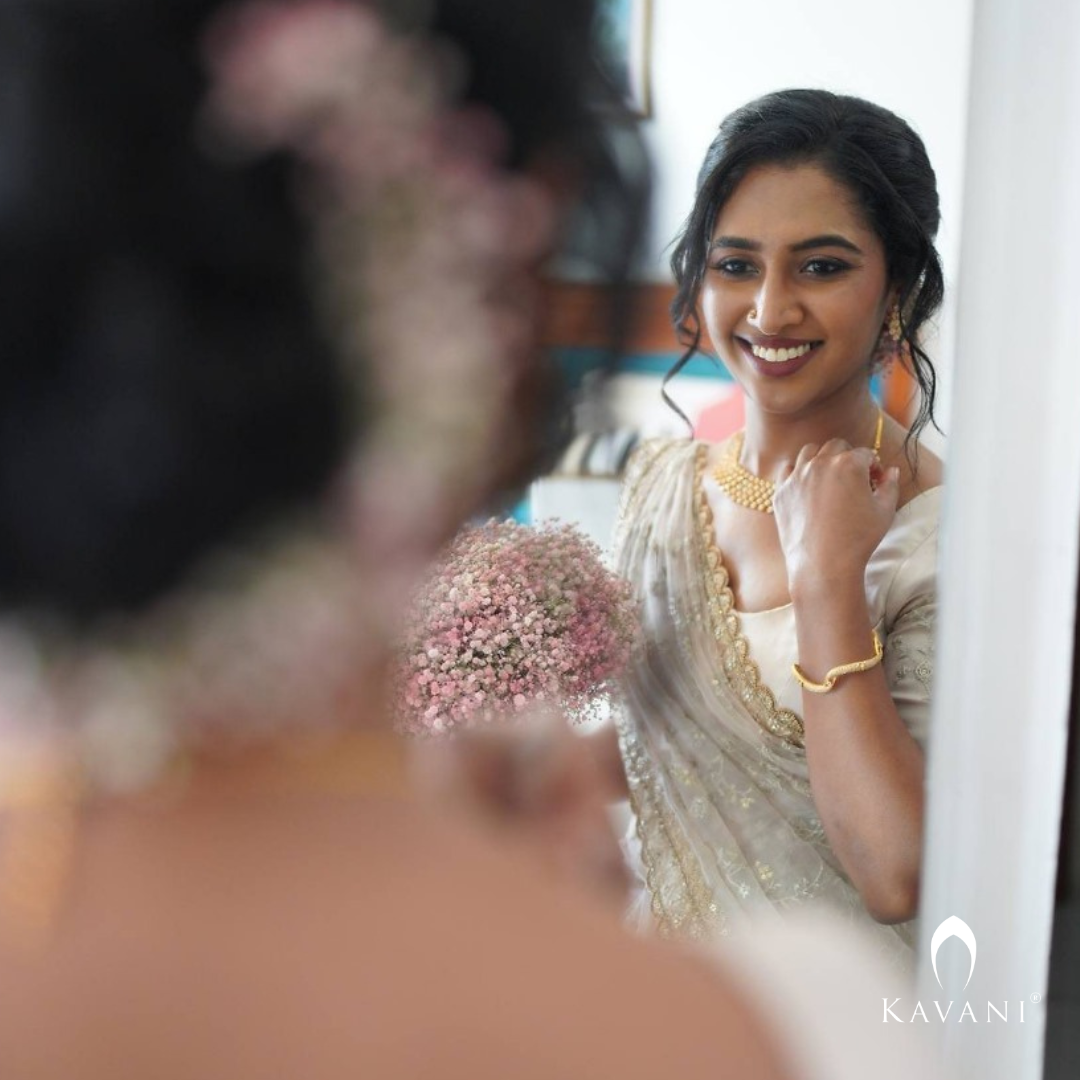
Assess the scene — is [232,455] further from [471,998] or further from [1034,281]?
[1034,281]

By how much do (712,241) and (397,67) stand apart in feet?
1.92

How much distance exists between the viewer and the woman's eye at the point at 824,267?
3.02 ft

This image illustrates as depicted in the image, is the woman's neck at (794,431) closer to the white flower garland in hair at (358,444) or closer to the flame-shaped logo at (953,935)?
the flame-shaped logo at (953,935)

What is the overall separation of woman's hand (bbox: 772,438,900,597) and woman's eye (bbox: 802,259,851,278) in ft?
0.38

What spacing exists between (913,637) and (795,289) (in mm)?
254

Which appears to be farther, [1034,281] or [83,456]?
[1034,281]

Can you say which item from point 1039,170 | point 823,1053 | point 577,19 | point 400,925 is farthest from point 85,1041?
point 1039,170

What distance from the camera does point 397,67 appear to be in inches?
15.1

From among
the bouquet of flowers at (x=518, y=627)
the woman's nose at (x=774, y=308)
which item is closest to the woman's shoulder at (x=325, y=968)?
the bouquet of flowers at (x=518, y=627)

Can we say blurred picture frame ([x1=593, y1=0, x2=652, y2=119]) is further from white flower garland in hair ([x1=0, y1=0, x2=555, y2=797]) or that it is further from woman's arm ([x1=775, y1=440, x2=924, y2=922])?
white flower garland in hair ([x1=0, y1=0, x2=555, y2=797])

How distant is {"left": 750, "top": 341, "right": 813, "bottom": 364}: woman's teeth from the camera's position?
3.09 feet

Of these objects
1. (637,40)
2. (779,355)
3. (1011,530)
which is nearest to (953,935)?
(1011,530)

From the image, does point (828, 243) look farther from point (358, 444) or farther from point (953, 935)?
point (358, 444)

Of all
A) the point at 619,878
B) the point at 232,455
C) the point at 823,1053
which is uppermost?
the point at 232,455
